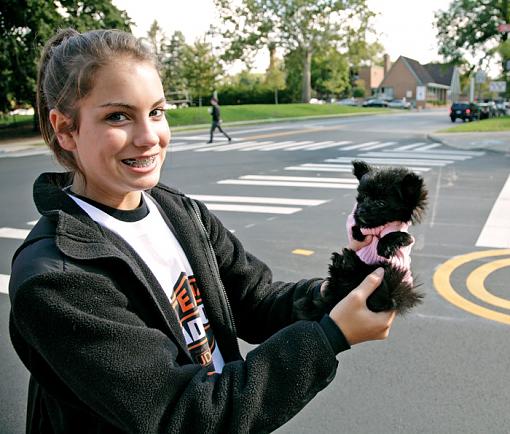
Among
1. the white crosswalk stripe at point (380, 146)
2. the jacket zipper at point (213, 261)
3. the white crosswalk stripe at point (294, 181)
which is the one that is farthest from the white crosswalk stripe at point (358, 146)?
the jacket zipper at point (213, 261)

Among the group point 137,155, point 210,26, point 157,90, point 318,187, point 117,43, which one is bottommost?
point 318,187

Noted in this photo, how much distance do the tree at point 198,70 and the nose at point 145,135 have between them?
162 feet

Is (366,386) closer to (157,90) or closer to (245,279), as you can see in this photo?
(245,279)

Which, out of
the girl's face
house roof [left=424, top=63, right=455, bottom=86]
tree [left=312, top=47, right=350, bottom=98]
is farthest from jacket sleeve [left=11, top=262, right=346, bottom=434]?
house roof [left=424, top=63, right=455, bottom=86]

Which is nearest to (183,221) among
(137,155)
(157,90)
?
(137,155)

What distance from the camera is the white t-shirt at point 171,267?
1.51m

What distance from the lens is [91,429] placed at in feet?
4.47

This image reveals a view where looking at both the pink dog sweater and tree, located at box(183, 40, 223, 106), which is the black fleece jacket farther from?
tree, located at box(183, 40, 223, 106)

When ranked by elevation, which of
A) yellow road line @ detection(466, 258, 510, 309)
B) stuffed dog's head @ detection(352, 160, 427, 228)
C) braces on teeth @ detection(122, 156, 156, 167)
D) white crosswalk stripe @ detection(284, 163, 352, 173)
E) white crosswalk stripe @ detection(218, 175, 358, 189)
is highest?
braces on teeth @ detection(122, 156, 156, 167)

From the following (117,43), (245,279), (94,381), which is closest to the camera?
(94,381)

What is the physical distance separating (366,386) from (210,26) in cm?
5826

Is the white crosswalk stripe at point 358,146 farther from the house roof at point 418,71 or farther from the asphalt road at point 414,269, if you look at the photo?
the house roof at point 418,71

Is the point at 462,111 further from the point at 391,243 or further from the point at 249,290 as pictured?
the point at 391,243

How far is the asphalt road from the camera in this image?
3.40 metres
